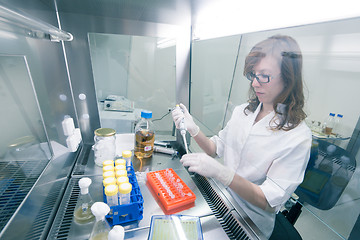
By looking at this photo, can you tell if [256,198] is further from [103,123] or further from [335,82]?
[103,123]

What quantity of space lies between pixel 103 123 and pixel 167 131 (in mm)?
536

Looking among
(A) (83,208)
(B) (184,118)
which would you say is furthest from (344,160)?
(A) (83,208)

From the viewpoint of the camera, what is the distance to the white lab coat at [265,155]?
2.58 ft

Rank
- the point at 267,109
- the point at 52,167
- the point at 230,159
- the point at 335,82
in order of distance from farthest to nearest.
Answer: the point at 230,159, the point at 267,109, the point at 52,167, the point at 335,82

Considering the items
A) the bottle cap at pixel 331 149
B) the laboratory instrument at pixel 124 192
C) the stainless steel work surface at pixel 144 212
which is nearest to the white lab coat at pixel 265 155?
the bottle cap at pixel 331 149

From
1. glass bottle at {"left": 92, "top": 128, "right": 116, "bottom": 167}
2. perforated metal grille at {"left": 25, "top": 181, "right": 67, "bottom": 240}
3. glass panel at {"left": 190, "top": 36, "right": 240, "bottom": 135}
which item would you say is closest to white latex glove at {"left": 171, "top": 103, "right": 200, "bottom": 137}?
glass panel at {"left": 190, "top": 36, "right": 240, "bottom": 135}

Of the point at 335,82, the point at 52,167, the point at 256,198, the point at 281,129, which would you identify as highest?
the point at 335,82

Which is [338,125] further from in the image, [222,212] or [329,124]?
[222,212]

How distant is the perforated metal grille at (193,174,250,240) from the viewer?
26.0 inches

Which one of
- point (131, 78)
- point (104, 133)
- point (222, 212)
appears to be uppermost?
point (131, 78)

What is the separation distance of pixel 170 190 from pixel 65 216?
44 centimetres

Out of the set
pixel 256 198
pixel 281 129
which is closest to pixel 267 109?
pixel 281 129

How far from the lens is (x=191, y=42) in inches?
53.6

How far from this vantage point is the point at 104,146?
109cm
